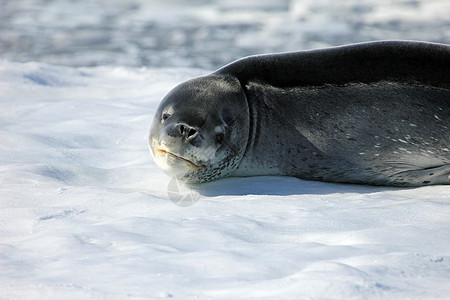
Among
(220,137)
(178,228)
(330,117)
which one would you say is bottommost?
(178,228)

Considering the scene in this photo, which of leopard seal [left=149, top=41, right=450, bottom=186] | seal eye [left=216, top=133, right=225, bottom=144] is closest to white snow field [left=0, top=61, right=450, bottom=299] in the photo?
leopard seal [left=149, top=41, right=450, bottom=186]

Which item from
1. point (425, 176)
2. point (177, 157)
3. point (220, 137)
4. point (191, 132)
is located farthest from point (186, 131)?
point (425, 176)

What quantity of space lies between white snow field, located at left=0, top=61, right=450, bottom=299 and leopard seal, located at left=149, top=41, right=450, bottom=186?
11 centimetres

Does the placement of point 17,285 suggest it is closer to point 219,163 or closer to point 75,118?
point 219,163

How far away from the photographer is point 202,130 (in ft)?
9.67

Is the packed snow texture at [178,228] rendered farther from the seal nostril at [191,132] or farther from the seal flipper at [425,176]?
the seal nostril at [191,132]

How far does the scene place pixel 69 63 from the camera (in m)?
8.90

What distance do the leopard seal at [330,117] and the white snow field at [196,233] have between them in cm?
11

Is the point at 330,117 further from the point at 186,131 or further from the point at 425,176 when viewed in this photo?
the point at 186,131

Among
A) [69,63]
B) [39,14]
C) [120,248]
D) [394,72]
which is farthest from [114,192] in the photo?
[39,14]

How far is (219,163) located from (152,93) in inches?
100

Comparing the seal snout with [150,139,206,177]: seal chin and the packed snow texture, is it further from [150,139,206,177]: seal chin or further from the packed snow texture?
the packed snow texture

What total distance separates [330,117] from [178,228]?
1.27 m

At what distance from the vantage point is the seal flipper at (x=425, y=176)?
295 centimetres
